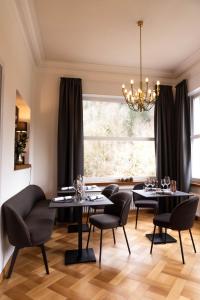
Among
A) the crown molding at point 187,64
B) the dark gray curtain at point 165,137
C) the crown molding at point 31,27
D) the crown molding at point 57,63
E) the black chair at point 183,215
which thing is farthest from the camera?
the dark gray curtain at point 165,137

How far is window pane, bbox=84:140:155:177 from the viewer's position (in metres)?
4.98

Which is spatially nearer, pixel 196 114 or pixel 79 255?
pixel 79 255

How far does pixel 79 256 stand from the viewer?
110 inches

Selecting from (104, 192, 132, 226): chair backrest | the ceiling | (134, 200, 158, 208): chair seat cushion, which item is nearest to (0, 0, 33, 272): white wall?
the ceiling

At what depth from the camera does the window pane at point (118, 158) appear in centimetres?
498

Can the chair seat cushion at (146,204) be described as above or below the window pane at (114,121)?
below

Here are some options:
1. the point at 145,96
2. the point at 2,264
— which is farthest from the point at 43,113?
the point at 2,264

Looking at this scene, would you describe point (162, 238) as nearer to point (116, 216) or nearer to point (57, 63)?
point (116, 216)

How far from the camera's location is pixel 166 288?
2.18m

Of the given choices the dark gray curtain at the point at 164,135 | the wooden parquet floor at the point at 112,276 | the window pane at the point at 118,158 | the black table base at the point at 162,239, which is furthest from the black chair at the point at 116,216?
the dark gray curtain at the point at 164,135

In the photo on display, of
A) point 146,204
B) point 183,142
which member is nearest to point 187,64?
point 183,142

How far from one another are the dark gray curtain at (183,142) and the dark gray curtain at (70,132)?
7.07 feet

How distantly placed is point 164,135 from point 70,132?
215 centimetres

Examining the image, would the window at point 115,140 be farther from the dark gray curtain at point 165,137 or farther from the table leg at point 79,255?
the table leg at point 79,255
